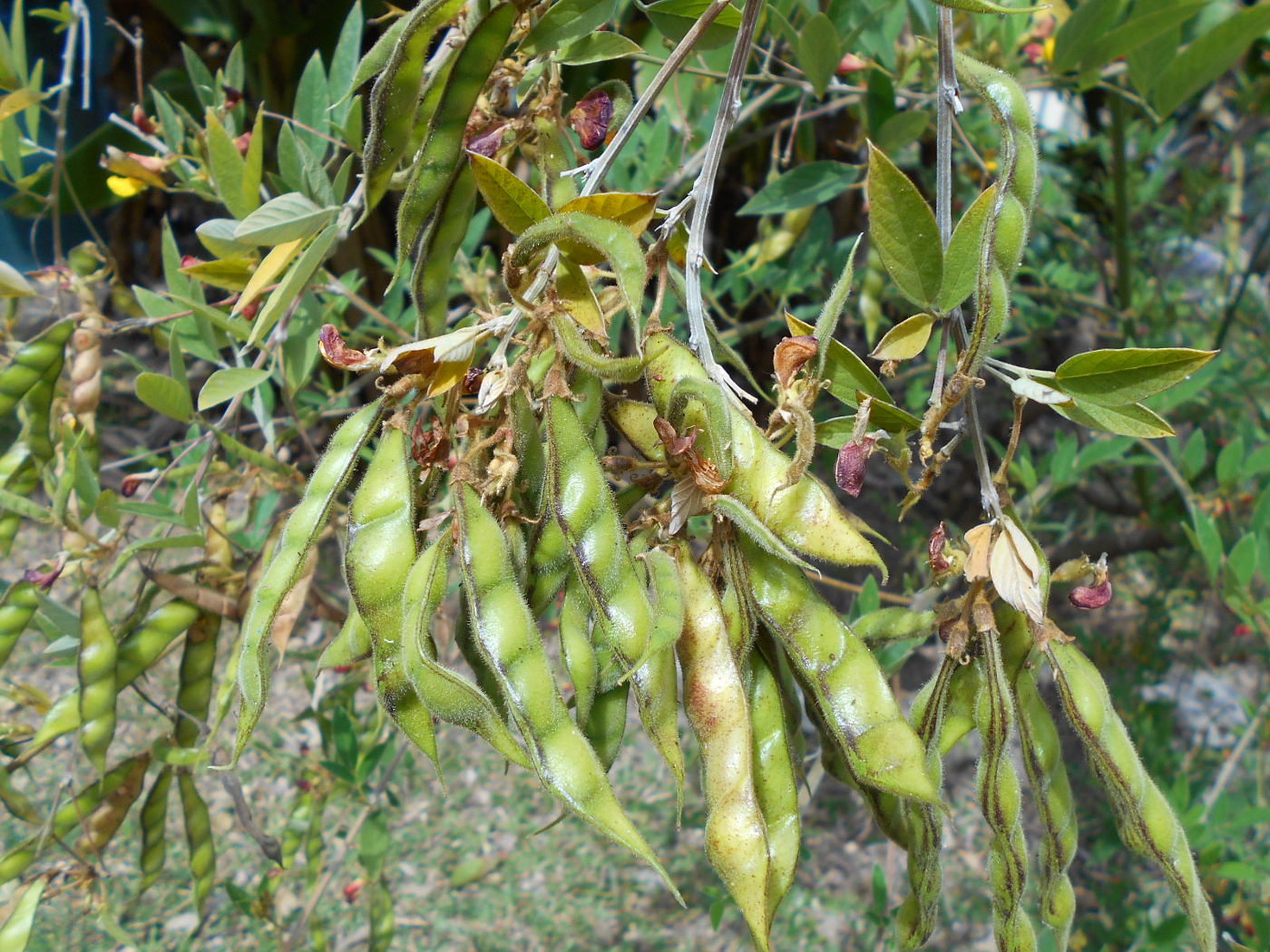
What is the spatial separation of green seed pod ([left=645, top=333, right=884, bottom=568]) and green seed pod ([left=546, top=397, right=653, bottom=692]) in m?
0.07

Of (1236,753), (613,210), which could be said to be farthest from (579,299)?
(1236,753)

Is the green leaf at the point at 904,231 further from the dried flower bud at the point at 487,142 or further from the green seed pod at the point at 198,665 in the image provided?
the green seed pod at the point at 198,665

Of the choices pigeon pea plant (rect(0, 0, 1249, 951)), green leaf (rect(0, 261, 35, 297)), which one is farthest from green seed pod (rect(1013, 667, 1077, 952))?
green leaf (rect(0, 261, 35, 297))

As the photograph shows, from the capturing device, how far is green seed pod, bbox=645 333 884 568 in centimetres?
55

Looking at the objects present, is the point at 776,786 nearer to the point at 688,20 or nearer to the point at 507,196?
the point at 507,196

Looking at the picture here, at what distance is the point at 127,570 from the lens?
2.61 meters

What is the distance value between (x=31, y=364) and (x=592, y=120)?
26.0 inches

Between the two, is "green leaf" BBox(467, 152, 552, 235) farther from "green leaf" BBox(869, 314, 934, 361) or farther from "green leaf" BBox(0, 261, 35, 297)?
"green leaf" BBox(0, 261, 35, 297)

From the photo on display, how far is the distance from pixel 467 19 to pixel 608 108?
16 cm

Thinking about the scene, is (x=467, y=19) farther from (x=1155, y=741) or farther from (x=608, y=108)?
(x=1155, y=741)

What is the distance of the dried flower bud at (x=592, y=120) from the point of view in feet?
2.43

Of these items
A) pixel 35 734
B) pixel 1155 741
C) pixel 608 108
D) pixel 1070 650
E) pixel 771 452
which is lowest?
pixel 1155 741

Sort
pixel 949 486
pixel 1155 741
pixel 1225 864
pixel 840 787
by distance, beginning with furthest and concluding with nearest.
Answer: pixel 949 486, pixel 840 787, pixel 1155 741, pixel 1225 864

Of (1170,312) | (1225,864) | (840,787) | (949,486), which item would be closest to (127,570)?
(840,787)
